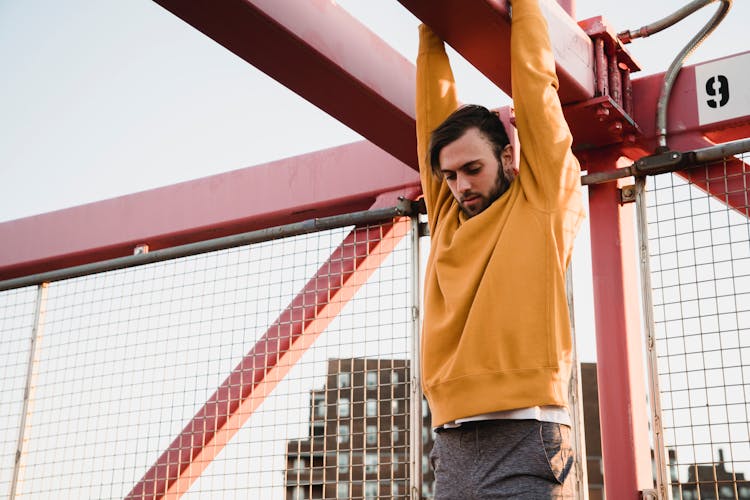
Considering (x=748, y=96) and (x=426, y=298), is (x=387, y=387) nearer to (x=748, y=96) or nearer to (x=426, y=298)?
A: (x=426, y=298)

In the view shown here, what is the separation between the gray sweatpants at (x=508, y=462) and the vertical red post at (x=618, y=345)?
950 mm

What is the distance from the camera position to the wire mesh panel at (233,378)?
104 inches

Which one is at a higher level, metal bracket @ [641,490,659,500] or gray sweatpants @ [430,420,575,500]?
gray sweatpants @ [430,420,575,500]

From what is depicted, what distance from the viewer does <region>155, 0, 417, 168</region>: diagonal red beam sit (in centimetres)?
213

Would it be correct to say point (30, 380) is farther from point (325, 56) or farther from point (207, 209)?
point (325, 56)

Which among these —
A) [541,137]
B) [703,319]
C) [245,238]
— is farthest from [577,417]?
[245,238]

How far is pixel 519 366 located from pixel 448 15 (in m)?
0.94

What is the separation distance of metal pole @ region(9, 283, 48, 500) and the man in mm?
Answer: 1933

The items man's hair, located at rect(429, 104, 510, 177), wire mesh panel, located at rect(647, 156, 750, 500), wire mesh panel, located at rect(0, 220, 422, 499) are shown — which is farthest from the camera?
wire mesh panel, located at rect(0, 220, 422, 499)

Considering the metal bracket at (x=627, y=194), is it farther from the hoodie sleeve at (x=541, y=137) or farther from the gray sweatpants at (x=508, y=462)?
the gray sweatpants at (x=508, y=462)

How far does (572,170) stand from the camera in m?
1.81

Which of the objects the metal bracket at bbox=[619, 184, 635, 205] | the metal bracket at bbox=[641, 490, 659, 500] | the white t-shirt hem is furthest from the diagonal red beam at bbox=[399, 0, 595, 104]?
the metal bracket at bbox=[641, 490, 659, 500]

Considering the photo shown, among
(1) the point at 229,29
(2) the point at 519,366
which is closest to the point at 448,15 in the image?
(1) the point at 229,29

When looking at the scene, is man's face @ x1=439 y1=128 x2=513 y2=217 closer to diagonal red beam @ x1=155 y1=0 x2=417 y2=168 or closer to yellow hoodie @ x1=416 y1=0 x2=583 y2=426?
yellow hoodie @ x1=416 y1=0 x2=583 y2=426
